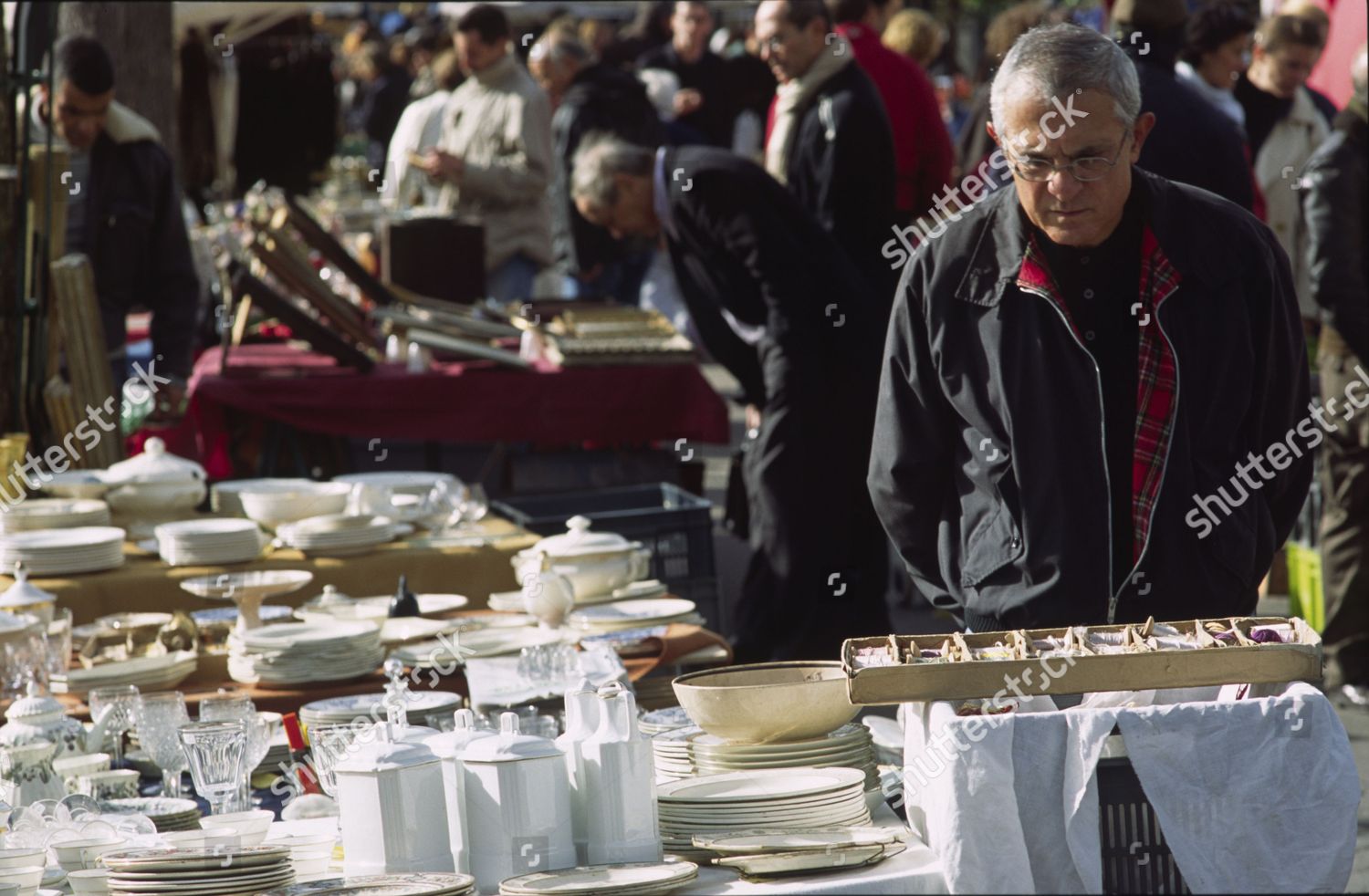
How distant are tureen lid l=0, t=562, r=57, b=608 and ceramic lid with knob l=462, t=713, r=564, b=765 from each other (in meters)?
1.87

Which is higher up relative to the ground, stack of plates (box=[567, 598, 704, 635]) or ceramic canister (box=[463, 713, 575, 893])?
stack of plates (box=[567, 598, 704, 635])

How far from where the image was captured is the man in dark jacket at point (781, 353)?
5395 mm

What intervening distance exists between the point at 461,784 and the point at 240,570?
2.23 meters

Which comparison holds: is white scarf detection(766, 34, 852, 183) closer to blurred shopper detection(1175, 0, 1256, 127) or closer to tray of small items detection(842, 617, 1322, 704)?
blurred shopper detection(1175, 0, 1256, 127)

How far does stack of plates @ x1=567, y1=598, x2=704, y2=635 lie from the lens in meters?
3.94

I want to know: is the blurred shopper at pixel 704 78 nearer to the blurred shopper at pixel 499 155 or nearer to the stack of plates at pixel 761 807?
the blurred shopper at pixel 499 155

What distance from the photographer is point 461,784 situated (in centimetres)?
231

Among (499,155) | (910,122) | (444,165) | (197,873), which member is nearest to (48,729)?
(197,873)

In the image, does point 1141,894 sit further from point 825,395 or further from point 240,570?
point 825,395

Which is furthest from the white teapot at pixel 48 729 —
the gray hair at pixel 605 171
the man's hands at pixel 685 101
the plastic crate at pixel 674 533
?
the man's hands at pixel 685 101

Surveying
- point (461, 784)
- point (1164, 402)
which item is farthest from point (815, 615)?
point (461, 784)

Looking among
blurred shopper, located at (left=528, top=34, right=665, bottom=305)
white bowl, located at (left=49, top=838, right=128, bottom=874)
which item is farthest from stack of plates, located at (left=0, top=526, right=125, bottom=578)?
blurred shopper, located at (left=528, top=34, right=665, bottom=305)

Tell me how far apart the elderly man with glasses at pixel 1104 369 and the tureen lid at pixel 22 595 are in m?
2.02

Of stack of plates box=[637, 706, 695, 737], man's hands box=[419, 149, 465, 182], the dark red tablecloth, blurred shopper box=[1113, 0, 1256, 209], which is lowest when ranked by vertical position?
stack of plates box=[637, 706, 695, 737]
